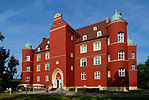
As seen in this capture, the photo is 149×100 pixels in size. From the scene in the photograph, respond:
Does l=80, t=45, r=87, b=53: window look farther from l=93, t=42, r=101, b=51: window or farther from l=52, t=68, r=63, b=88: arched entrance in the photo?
l=52, t=68, r=63, b=88: arched entrance

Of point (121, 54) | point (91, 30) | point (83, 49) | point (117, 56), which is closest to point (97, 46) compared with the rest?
point (83, 49)

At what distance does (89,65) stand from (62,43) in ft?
26.6

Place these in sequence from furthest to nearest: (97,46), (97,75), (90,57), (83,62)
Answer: (83,62) < (90,57) < (97,46) < (97,75)

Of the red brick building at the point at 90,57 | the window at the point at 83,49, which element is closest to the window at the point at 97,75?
the red brick building at the point at 90,57

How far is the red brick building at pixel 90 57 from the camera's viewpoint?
27531mm

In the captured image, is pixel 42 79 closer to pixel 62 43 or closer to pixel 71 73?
pixel 71 73

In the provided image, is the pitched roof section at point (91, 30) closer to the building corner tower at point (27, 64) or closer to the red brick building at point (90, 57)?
the red brick building at point (90, 57)

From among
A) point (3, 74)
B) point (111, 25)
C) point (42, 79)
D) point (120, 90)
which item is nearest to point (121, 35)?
point (111, 25)

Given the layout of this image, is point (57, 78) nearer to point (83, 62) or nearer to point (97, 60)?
point (83, 62)

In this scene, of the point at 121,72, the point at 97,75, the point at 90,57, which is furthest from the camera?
the point at 90,57

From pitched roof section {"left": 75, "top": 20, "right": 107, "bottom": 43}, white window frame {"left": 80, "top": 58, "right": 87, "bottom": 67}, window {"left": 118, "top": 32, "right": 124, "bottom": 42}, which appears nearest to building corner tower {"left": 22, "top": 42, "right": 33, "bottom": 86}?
pitched roof section {"left": 75, "top": 20, "right": 107, "bottom": 43}

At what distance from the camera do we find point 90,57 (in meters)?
33.0

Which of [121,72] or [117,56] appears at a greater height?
[117,56]

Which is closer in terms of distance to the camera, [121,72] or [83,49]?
[121,72]
